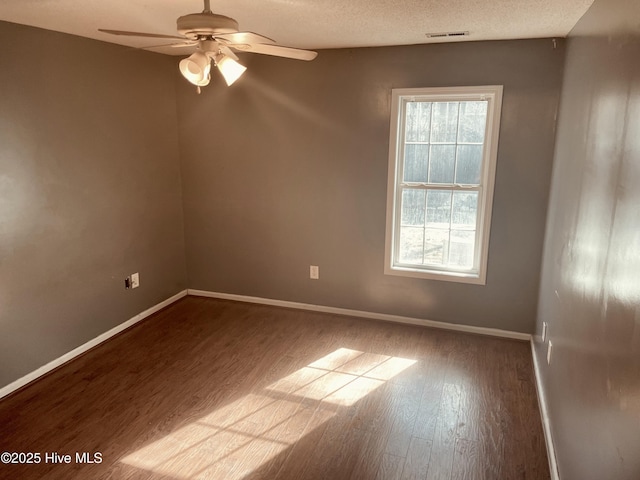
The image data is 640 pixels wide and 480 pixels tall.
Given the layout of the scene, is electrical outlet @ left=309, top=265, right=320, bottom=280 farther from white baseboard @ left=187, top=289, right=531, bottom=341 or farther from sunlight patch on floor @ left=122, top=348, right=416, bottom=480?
sunlight patch on floor @ left=122, top=348, right=416, bottom=480

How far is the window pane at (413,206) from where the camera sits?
3613 millimetres

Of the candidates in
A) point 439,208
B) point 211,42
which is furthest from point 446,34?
point 211,42

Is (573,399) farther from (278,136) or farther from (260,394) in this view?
(278,136)

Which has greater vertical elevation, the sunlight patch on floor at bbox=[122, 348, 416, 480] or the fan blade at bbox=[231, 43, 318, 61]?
the fan blade at bbox=[231, 43, 318, 61]

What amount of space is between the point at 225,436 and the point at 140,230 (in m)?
2.07

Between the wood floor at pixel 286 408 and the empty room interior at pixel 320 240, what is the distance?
0.02 m

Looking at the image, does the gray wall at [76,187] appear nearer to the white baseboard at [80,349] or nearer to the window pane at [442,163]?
the white baseboard at [80,349]

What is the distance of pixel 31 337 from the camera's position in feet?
9.53

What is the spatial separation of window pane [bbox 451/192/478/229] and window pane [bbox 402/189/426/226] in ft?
0.83

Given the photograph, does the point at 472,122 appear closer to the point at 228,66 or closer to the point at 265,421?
the point at 228,66

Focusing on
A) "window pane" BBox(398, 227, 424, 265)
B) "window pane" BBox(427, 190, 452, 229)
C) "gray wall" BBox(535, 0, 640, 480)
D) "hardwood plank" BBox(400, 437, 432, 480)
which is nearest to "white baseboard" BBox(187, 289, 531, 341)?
"window pane" BBox(398, 227, 424, 265)

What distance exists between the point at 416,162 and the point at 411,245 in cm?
Answer: 70

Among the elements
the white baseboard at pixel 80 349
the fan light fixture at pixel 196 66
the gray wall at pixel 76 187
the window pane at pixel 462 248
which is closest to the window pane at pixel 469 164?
the window pane at pixel 462 248

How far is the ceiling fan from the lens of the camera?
1.75m
